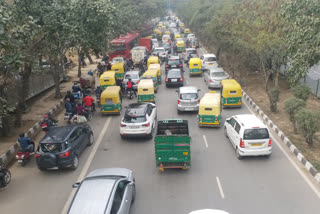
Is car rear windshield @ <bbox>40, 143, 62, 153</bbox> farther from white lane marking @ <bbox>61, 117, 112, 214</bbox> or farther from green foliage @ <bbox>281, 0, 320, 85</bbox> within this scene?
green foliage @ <bbox>281, 0, 320, 85</bbox>

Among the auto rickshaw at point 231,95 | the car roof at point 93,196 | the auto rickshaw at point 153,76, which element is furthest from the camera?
the auto rickshaw at point 153,76

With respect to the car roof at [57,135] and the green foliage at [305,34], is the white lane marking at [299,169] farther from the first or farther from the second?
the car roof at [57,135]

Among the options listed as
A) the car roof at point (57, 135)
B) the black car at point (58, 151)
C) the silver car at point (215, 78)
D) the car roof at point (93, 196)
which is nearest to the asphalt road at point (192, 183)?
the black car at point (58, 151)

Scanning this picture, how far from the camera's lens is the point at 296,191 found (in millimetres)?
9883

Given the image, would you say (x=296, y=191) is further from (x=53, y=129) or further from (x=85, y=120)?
(x=85, y=120)

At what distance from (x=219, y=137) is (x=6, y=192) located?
9.17m

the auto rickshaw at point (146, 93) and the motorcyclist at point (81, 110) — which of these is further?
the auto rickshaw at point (146, 93)

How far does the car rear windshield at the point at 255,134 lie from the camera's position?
1162 centimetres

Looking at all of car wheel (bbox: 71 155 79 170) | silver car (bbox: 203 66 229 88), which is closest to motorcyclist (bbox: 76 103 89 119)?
car wheel (bbox: 71 155 79 170)

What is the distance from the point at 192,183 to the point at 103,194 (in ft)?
12.7

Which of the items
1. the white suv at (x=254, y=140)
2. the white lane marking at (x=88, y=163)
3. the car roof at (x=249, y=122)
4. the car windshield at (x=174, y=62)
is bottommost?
the white lane marking at (x=88, y=163)

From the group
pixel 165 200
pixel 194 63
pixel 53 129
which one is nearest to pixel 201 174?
pixel 165 200

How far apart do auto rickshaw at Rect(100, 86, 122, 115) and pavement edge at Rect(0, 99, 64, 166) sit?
343 cm

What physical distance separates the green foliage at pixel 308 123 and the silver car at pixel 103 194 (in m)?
A: 8.19
